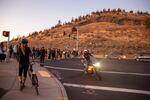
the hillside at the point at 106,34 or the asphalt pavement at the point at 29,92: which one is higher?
the hillside at the point at 106,34

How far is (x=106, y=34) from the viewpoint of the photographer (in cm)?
8981

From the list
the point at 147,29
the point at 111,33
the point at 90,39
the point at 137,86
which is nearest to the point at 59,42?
the point at 90,39

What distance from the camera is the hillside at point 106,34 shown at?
248 ft

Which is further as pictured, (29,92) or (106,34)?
(106,34)

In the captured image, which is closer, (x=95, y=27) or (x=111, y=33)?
(x=111, y=33)

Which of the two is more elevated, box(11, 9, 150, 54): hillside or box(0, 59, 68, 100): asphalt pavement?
box(11, 9, 150, 54): hillside

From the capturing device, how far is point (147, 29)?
9038 cm

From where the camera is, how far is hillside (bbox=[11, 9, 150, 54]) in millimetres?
75625

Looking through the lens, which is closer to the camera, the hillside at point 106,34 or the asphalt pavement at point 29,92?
the asphalt pavement at point 29,92

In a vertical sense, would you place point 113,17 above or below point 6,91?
above

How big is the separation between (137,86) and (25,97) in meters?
6.59

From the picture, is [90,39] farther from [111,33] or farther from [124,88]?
[124,88]

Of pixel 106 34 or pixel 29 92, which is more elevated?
pixel 106 34

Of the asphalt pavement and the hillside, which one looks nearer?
the asphalt pavement
